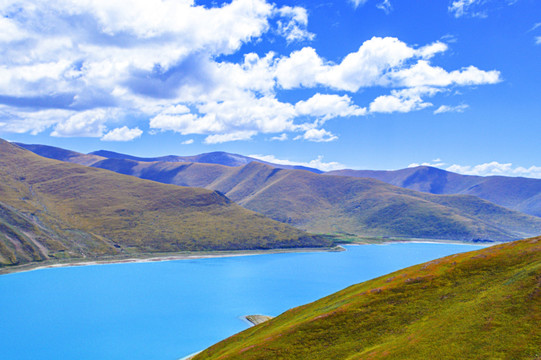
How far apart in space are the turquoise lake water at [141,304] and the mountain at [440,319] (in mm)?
38876

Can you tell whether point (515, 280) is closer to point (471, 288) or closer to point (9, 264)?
point (471, 288)

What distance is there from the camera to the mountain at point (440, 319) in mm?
31094

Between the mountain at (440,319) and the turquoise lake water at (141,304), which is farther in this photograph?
the turquoise lake water at (141,304)

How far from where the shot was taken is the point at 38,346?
263 ft

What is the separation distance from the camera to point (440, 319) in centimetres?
3775

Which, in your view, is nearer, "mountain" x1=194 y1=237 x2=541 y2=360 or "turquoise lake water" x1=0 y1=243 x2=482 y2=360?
"mountain" x1=194 y1=237 x2=541 y2=360

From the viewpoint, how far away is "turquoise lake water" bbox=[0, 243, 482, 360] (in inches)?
3223

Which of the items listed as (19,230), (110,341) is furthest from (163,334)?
(19,230)

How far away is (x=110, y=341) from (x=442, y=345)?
76.1 metres

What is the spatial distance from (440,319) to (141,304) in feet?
333

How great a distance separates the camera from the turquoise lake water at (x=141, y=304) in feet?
269

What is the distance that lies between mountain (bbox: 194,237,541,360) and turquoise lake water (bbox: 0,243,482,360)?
128ft

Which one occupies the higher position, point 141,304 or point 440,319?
point 440,319

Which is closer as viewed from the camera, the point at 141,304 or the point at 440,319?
the point at 440,319
